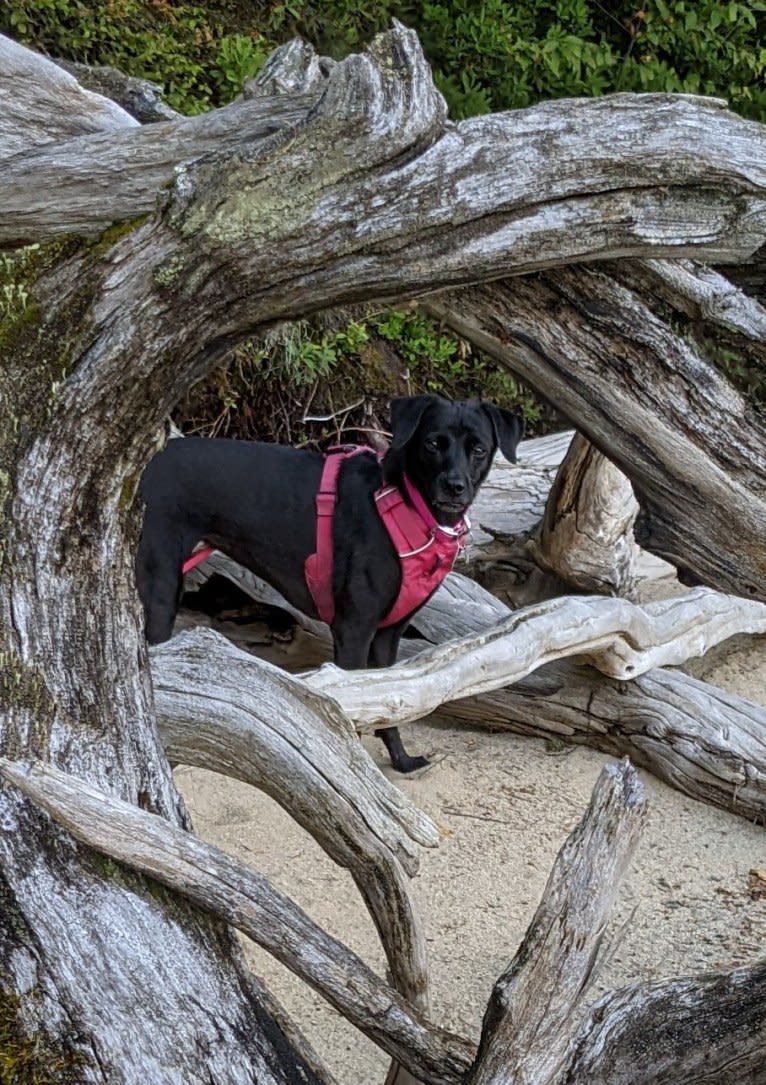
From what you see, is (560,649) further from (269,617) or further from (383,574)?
(269,617)

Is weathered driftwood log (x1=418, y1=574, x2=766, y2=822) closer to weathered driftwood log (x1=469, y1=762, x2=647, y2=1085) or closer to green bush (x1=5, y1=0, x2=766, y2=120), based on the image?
weathered driftwood log (x1=469, y1=762, x2=647, y2=1085)

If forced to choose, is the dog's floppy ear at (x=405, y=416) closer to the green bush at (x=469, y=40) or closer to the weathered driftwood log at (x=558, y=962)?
the green bush at (x=469, y=40)

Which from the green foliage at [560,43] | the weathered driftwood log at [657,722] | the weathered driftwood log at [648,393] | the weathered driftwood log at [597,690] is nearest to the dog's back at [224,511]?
the weathered driftwood log at [597,690]

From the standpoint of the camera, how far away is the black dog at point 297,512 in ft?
14.7

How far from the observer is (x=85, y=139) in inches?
104

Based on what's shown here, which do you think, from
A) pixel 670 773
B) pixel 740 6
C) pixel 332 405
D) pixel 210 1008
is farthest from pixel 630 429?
pixel 740 6

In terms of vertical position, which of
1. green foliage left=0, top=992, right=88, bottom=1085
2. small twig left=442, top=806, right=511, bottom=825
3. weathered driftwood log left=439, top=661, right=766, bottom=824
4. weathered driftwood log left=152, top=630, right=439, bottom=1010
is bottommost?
small twig left=442, top=806, right=511, bottom=825

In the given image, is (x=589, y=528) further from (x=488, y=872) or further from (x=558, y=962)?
(x=558, y=962)

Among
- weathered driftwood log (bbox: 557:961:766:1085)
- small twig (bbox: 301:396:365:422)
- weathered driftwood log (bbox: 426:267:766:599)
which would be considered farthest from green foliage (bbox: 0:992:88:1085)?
small twig (bbox: 301:396:365:422)

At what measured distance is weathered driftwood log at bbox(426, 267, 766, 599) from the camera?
251cm

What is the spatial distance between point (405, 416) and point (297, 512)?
54cm

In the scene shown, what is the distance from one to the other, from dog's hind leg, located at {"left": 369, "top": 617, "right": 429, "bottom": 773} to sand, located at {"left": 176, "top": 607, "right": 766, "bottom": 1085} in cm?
6

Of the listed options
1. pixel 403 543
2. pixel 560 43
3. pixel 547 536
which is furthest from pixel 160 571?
pixel 560 43

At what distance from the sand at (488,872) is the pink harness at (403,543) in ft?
2.00
